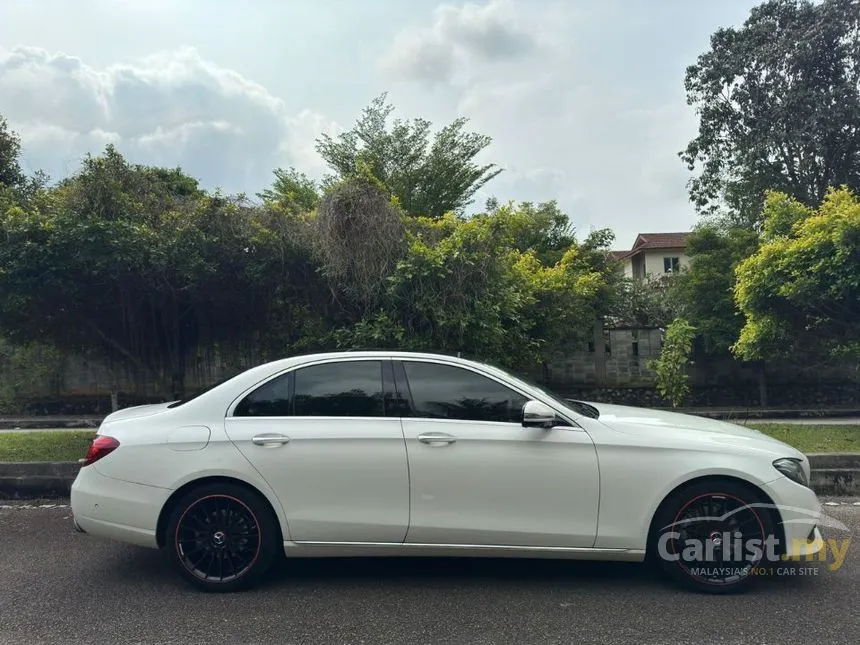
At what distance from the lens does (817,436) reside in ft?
29.4

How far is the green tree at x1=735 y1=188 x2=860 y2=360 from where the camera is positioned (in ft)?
29.0

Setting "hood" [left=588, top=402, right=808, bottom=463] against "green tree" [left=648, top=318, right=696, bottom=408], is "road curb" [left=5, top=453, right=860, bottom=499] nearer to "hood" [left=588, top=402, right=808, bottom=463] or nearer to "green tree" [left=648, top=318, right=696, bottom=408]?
"hood" [left=588, top=402, right=808, bottom=463]

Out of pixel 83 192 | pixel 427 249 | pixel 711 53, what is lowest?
pixel 427 249

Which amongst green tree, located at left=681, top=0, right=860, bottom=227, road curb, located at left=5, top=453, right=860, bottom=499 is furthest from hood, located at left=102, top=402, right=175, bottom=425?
green tree, located at left=681, top=0, right=860, bottom=227

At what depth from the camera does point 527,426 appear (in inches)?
161

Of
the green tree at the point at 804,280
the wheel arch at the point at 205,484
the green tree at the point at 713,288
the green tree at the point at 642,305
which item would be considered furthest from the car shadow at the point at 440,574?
the green tree at the point at 642,305

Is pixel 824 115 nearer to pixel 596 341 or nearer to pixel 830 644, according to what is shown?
pixel 596 341

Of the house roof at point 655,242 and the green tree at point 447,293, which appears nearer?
the green tree at point 447,293

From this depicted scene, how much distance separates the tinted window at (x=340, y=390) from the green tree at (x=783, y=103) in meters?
21.5

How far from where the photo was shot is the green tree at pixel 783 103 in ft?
66.6

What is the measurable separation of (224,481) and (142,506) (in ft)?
1.84

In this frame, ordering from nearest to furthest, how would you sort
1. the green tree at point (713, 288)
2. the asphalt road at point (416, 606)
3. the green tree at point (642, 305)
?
the asphalt road at point (416, 606) → the green tree at point (713, 288) → the green tree at point (642, 305)

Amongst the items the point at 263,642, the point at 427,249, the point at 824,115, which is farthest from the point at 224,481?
the point at 824,115

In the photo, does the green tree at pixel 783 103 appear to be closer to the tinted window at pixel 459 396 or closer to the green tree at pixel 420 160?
the green tree at pixel 420 160
